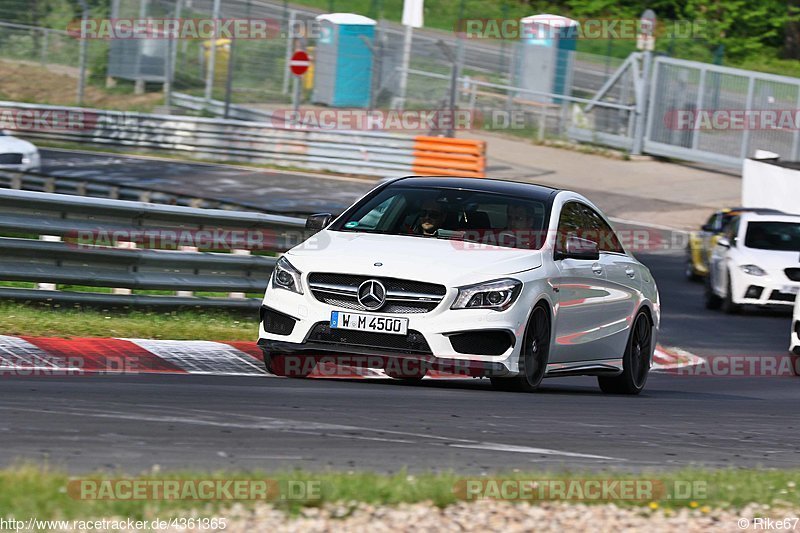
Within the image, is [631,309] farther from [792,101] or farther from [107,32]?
[107,32]

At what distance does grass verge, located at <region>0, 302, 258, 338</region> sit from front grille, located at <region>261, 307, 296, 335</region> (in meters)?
1.89

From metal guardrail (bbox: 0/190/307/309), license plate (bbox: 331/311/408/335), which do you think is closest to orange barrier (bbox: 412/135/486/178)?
metal guardrail (bbox: 0/190/307/309)

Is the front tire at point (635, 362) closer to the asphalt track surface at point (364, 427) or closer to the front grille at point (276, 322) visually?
the asphalt track surface at point (364, 427)

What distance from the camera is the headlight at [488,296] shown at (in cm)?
931

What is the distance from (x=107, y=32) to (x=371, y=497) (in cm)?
3347

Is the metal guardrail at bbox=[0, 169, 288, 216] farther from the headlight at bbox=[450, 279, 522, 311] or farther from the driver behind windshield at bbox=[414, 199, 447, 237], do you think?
the headlight at bbox=[450, 279, 522, 311]

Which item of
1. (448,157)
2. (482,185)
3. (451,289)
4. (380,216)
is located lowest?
(448,157)

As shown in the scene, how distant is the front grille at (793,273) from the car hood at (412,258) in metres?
11.5

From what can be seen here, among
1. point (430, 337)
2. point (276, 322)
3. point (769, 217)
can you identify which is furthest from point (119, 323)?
point (769, 217)

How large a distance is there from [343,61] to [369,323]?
27.7 m

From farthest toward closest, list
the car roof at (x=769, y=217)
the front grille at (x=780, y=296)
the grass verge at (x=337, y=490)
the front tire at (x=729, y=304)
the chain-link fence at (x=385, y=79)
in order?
the chain-link fence at (x=385, y=79) < the car roof at (x=769, y=217) < the front tire at (x=729, y=304) < the front grille at (x=780, y=296) < the grass verge at (x=337, y=490)

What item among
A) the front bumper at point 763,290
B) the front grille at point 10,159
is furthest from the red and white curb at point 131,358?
the front grille at point 10,159

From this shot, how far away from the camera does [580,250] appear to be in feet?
33.7

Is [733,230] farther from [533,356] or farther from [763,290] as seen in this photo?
[533,356]
